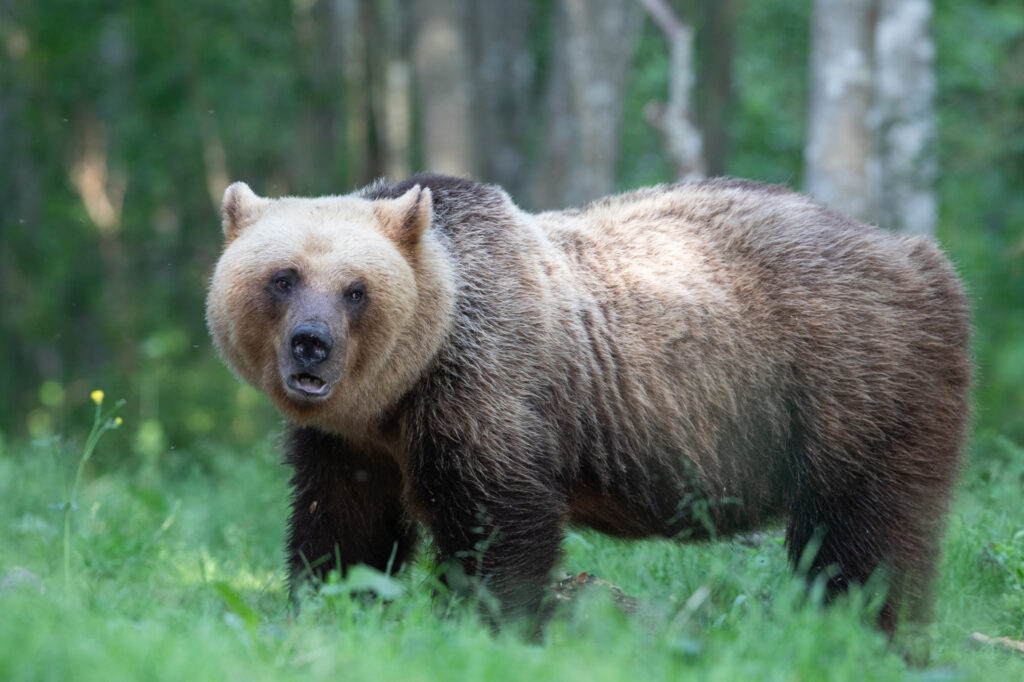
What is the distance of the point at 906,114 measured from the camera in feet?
39.0

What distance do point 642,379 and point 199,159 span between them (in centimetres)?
2187

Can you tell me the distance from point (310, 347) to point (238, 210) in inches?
38.3

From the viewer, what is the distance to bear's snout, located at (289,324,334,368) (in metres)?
5.33

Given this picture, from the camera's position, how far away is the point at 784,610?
4.30m

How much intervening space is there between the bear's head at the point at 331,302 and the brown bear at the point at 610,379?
0.01 metres

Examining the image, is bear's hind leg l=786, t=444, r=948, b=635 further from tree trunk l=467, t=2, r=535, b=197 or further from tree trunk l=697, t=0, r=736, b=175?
tree trunk l=697, t=0, r=736, b=175

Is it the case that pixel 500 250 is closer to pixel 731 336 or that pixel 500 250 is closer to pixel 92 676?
pixel 731 336

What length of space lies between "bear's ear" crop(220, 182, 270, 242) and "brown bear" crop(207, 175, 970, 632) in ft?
0.05

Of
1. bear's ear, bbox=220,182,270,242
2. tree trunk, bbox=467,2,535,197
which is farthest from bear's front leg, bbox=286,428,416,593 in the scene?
tree trunk, bbox=467,2,535,197

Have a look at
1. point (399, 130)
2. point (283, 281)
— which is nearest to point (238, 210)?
point (283, 281)

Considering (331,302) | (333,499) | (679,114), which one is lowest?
(333,499)

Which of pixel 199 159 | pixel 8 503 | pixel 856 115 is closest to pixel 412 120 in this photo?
pixel 199 159

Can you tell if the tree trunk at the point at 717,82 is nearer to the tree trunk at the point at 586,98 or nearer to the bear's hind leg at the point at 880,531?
the tree trunk at the point at 586,98

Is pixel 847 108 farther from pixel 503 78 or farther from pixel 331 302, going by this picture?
pixel 503 78
